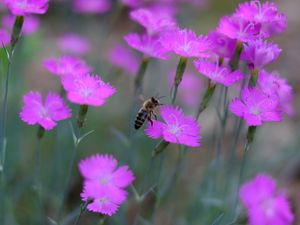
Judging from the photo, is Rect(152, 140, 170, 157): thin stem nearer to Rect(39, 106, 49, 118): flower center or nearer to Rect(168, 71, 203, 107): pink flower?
Rect(39, 106, 49, 118): flower center

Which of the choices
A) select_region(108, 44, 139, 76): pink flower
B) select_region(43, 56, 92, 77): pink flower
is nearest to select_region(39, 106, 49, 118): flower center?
select_region(43, 56, 92, 77): pink flower

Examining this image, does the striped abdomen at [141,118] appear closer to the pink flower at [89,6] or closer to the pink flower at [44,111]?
the pink flower at [44,111]

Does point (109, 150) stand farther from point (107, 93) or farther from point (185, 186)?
point (107, 93)

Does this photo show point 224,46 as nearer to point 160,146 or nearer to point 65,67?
point 160,146

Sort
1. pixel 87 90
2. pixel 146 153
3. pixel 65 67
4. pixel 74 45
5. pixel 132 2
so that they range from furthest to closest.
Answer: pixel 74 45
pixel 146 153
pixel 132 2
pixel 65 67
pixel 87 90

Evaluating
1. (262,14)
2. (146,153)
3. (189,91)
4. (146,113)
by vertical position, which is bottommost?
(146,153)

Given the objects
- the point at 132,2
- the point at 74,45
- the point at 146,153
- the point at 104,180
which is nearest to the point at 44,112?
the point at 104,180

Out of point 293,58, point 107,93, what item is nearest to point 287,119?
point 293,58
